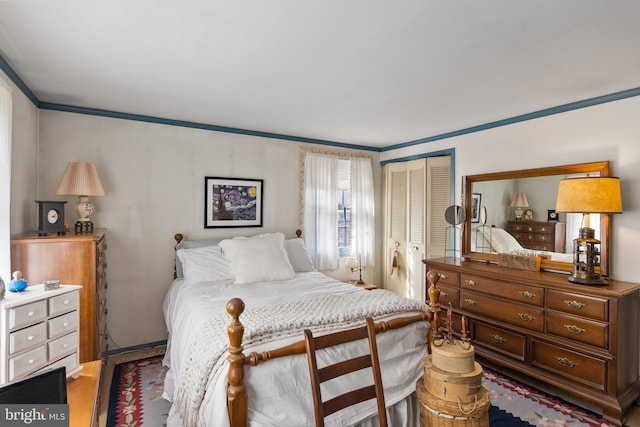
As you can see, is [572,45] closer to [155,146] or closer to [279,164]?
[279,164]

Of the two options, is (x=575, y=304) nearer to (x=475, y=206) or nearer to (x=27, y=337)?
(x=475, y=206)

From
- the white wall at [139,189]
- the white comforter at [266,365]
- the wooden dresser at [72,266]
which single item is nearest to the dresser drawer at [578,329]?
the white comforter at [266,365]

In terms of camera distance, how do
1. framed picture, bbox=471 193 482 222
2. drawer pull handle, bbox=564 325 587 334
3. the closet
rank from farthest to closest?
the closet < framed picture, bbox=471 193 482 222 < drawer pull handle, bbox=564 325 587 334

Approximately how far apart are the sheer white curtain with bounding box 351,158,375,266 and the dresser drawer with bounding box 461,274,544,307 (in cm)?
175

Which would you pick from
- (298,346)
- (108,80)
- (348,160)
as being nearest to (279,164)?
(348,160)

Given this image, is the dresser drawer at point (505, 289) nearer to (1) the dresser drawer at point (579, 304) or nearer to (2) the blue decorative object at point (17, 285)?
(1) the dresser drawer at point (579, 304)

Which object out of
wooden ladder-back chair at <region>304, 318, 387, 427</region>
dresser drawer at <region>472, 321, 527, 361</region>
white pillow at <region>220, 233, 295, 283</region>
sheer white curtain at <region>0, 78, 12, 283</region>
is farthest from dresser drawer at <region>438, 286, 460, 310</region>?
sheer white curtain at <region>0, 78, 12, 283</region>

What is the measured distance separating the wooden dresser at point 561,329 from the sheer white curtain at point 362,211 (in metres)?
1.77

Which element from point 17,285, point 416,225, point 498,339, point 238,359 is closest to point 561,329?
point 498,339

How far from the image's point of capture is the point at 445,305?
3529mm

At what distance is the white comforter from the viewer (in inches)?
63.8

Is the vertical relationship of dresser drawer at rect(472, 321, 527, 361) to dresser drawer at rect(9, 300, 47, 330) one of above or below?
below

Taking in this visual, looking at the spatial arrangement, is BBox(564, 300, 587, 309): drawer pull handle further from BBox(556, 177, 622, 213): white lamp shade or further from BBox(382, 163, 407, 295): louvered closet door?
BBox(382, 163, 407, 295): louvered closet door

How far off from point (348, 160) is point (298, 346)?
3.42 m
